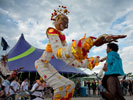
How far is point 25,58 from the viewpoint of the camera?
13.4m

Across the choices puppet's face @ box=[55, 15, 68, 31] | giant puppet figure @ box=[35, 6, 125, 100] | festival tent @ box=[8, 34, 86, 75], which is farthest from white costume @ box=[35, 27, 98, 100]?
festival tent @ box=[8, 34, 86, 75]

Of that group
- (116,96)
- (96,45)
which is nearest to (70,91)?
(116,96)

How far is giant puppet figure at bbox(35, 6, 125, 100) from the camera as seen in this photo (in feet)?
5.53

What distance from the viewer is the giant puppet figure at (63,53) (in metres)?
1.68

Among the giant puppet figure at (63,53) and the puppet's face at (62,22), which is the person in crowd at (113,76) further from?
the puppet's face at (62,22)

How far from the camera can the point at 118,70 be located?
2.40 meters

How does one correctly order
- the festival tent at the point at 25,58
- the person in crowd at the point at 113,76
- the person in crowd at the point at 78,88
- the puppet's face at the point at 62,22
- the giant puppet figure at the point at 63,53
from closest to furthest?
the giant puppet figure at the point at 63,53, the person in crowd at the point at 113,76, the puppet's face at the point at 62,22, the festival tent at the point at 25,58, the person in crowd at the point at 78,88

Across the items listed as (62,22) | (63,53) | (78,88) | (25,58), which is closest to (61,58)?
(63,53)

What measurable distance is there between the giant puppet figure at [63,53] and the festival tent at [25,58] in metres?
9.99

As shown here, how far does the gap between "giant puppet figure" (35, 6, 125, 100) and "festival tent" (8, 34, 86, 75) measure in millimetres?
9994

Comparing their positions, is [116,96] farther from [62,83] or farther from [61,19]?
[61,19]

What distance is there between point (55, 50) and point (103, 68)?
1025mm

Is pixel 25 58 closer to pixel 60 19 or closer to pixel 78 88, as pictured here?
pixel 78 88

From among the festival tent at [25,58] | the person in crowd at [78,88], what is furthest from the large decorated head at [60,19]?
the person in crowd at [78,88]
